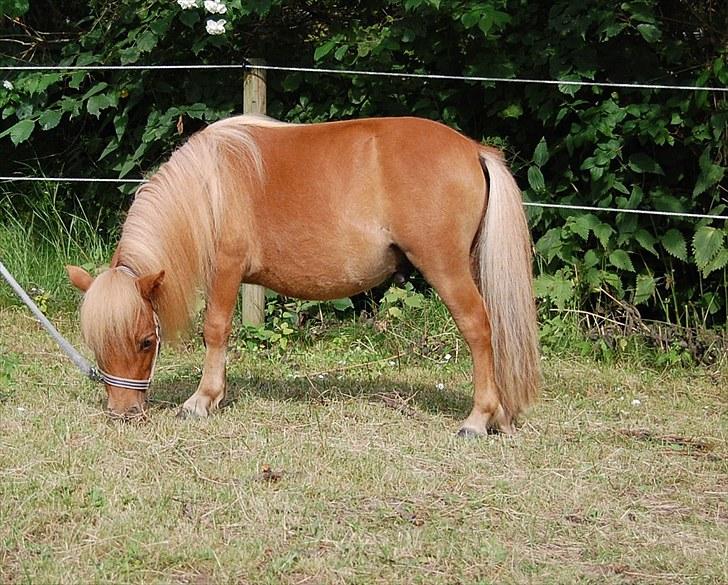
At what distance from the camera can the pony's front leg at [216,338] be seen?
488 centimetres

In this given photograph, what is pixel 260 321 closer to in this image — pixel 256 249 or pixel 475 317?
pixel 256 249

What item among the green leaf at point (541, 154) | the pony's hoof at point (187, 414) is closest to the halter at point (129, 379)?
the pony's hoof at point (187, 414)

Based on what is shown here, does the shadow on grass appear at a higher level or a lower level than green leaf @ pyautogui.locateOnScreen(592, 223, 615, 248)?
lower

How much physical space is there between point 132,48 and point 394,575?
4589mm

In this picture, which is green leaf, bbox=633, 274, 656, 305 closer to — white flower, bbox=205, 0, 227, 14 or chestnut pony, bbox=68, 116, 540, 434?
chestnut pony, bbox=68, 116, 540, 434

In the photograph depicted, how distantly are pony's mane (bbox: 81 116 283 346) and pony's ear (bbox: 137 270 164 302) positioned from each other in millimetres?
43

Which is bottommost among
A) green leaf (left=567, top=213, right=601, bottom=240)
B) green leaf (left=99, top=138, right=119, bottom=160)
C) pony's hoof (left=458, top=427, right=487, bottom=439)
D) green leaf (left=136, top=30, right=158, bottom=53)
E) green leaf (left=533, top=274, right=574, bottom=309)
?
pony's hoof (left=458, top=427, right=487, bottom=439)

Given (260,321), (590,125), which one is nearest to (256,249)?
(260,321)

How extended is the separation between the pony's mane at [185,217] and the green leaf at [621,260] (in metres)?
2.41

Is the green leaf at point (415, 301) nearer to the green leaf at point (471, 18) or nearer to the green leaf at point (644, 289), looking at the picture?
the green leaf at point (644, 289)

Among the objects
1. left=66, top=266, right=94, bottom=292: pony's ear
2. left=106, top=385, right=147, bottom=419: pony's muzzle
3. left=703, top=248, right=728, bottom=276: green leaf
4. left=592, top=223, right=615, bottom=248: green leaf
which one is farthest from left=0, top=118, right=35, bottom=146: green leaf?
left=703, top=248, right=728, bottom=276: green leaf

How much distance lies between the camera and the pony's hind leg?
4.68 meters

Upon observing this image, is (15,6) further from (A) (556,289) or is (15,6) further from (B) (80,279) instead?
(A) (556,289)

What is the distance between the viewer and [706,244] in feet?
19.8
